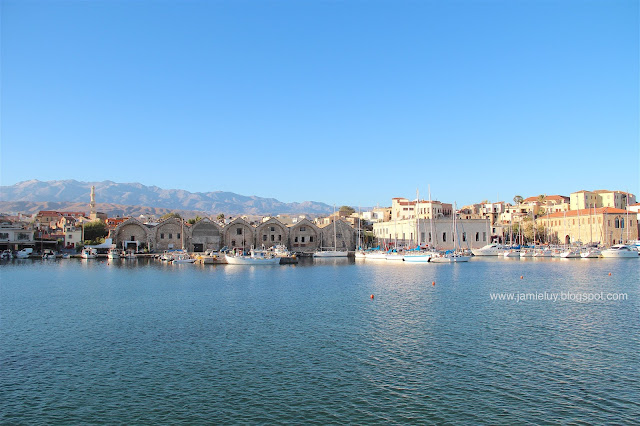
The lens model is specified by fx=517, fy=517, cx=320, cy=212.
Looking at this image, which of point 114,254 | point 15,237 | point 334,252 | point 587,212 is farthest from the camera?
point 587,212

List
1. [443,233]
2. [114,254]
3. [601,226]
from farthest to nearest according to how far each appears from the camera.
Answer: [601,226] → [443,233] → [114,254]

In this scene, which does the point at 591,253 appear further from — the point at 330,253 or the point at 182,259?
the point at 182,259

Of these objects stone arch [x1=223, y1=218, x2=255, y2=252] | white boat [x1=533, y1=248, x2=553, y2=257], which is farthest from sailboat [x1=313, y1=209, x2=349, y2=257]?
white boat [x1=533, y1=248, x2=553, y2=257]

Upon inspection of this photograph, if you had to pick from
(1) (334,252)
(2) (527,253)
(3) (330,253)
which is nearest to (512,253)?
(2) (527,253)

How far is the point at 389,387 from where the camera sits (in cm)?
1432

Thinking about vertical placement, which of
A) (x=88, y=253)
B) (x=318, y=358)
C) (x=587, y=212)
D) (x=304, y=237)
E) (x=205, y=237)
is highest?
(x=587, y=212)

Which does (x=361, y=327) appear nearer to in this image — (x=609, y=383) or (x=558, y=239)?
(x=609, y=383)

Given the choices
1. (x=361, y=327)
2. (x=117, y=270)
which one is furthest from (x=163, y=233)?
(x=361, y=327)

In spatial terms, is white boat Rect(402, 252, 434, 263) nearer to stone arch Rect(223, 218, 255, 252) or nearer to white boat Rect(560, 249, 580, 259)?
white boat Rect(560, 249, 580, 259)

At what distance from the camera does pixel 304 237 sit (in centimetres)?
8431

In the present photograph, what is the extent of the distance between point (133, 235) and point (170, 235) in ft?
18.8

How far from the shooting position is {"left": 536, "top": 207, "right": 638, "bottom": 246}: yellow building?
8362 centimetres

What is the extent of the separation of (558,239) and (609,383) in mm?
85158

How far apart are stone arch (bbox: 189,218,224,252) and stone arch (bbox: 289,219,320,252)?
37.8ft
